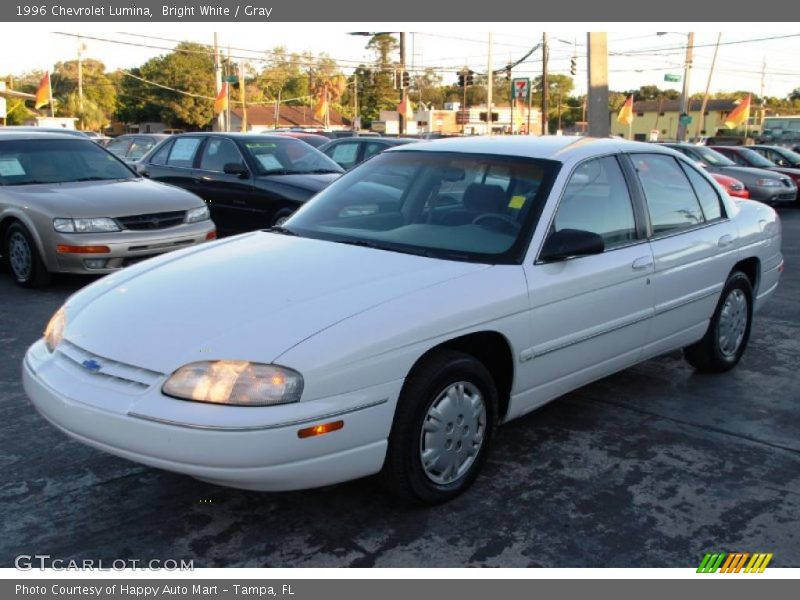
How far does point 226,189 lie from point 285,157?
0.87 m

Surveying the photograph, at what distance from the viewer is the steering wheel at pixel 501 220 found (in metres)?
3.95

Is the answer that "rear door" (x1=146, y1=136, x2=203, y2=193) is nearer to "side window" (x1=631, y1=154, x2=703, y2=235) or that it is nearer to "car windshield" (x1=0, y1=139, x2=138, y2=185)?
"car windshield" (x1=0, y1=139, x2=138, y2=185)

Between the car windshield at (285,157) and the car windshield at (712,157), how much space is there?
34.6 feet

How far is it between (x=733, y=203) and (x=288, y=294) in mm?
3731

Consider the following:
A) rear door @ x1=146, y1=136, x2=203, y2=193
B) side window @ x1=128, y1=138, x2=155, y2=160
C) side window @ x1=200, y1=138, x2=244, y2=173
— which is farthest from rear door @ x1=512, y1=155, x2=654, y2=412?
side window @ x1=128, y1=138, x2=155, y2=160

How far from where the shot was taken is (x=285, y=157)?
10.4 meters

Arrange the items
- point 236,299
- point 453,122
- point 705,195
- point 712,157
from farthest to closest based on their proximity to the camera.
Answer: point 453,122, point 712,157, point 705,195, point 236,299

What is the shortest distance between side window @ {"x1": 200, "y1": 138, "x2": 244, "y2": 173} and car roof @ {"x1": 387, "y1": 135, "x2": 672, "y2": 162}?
5.82 metres

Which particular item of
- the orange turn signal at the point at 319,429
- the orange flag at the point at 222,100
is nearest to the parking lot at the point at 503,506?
the orange turn signal at the point at 319,429

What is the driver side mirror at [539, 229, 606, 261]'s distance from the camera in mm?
3818

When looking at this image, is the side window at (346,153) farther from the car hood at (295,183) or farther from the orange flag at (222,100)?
the orange flag at (222,100)

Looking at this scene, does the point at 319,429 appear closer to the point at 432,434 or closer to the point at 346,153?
the point at 432,434

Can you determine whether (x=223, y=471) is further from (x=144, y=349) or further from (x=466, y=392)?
(x=466, y=392)

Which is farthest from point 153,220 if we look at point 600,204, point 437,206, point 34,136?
point 600,204
